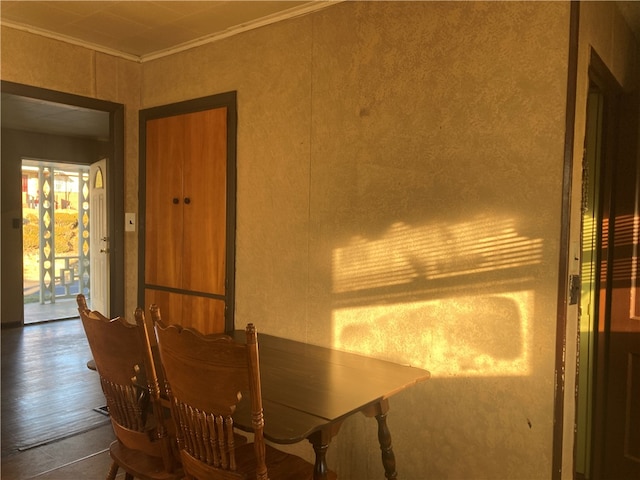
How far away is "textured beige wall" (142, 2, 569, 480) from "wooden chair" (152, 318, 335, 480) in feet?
2.89

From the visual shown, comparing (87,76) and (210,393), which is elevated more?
(87,76)

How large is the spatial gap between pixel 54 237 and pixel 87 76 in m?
4.89

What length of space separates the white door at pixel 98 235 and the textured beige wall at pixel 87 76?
1799 millimetres

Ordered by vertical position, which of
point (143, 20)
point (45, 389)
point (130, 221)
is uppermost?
point (143, 20)

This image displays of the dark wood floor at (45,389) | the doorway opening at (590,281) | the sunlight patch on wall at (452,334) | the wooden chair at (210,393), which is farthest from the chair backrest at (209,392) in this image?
the doorway opening at (590,281)

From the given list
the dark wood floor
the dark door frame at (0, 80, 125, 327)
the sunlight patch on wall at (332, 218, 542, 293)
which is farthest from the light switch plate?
the sunlight patch on wall at (332, 218, 542, 293)

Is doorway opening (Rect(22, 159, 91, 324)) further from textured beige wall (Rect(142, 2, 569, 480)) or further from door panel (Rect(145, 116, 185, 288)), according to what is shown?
textured beige wall (Rect(142, 2, 569, 480))

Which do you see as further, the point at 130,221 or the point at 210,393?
the point at 130,221

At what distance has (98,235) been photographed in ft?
18.4

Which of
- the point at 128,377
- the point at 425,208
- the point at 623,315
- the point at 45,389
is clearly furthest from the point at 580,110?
the point at 45,389

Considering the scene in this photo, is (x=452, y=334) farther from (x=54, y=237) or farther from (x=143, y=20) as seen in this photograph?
(x=54, y=237)

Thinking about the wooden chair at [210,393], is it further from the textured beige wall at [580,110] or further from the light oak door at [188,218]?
the light oak door at [188,218]

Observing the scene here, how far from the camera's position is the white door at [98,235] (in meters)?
5.31

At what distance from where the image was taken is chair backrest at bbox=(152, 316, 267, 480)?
1.50 meters
